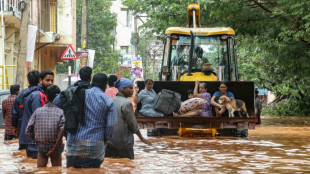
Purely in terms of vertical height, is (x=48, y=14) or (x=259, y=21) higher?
(x=48, y=14)

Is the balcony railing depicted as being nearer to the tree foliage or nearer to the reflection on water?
the tree foliage

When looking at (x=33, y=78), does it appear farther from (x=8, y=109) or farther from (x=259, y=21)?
(x=259, y=21)

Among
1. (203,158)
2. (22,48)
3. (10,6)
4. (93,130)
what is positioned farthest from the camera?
(10,6)

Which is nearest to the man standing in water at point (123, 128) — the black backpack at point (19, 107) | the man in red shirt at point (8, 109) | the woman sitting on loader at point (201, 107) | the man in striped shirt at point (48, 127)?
the man in striped shirt at point (48, 127)

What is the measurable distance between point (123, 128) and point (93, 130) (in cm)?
133

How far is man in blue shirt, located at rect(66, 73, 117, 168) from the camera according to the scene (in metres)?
7.37

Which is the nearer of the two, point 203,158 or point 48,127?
point 48,127

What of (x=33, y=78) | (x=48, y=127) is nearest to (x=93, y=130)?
(x=48, y=127)

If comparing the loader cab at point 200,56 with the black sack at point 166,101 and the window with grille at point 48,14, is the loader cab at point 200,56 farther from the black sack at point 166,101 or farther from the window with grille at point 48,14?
the window with grille at point 48,14

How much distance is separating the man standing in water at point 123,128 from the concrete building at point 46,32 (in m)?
19.9

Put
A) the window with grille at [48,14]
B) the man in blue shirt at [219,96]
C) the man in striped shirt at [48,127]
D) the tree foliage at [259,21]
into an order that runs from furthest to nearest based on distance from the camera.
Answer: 1. the window with grille at [48,14]
2. the tree foliage at [259,21]
3. the man in blue shirt at [219,96]
4. the man in striped shirt at [48,127]

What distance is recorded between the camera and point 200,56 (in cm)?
1820

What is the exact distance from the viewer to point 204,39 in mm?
18328

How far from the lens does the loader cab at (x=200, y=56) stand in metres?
18.2
